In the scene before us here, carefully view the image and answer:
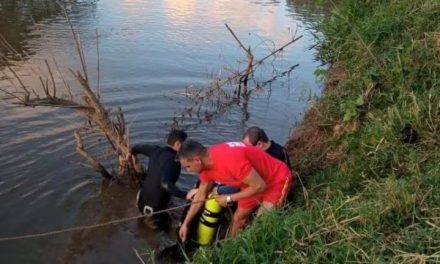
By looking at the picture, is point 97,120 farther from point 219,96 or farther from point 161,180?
point 219,96

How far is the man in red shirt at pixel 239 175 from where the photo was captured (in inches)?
194

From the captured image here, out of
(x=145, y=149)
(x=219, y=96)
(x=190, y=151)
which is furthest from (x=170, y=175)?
(x=219, y=96)

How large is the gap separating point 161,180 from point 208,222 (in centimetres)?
97

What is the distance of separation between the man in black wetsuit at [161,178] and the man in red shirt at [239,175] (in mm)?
705

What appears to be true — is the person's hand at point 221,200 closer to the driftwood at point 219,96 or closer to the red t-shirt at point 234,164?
the red t-shirt at point 234,164

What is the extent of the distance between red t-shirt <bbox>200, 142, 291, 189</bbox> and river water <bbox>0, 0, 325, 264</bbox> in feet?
6.01

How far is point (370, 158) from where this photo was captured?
598cm

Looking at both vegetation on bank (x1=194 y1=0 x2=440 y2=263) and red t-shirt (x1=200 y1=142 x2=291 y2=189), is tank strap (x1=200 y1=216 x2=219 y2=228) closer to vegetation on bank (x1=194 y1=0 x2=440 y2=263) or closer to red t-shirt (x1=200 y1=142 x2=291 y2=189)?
red t-shirt (x1=200 y1=142 x2=291 y2=189)

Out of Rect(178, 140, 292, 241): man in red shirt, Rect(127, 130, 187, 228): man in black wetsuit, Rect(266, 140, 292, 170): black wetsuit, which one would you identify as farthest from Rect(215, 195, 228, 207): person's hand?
Rect(266, 140, 292, 170): black wetsuit

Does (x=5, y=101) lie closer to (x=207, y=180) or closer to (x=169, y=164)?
(x=169, y=164)

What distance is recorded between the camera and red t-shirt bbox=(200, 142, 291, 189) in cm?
493

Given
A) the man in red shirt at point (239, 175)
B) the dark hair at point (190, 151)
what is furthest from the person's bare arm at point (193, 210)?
the dark hair at point (190, 151)

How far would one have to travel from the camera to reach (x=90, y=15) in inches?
758

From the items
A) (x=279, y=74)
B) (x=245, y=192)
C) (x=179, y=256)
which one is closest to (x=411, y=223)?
(x=245, y=192)
